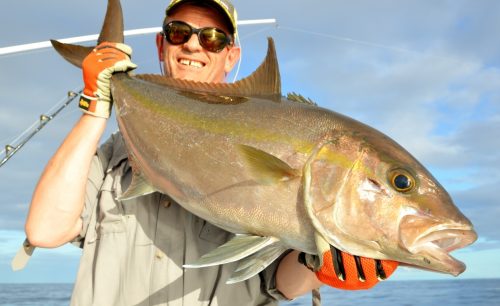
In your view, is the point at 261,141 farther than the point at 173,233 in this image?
No

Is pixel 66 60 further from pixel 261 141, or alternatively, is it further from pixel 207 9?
pixel 261 141

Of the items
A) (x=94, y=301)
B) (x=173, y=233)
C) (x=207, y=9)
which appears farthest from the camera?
(x=207, y=9)

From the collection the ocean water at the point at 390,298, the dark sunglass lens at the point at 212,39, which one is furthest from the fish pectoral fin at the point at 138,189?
the ocean water at the point at 390,298

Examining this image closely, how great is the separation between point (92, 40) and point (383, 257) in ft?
18.1

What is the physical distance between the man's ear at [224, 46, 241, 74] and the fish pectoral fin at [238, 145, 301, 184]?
4.84 ft

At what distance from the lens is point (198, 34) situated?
130 inches

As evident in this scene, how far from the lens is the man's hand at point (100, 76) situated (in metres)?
2.71

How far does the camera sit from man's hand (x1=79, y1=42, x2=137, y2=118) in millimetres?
2711

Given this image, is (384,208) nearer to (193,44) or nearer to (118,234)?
(118,234)

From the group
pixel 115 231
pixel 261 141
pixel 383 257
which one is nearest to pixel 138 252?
pixel 115 231

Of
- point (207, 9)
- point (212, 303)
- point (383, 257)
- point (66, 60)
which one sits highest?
point (207, 9)

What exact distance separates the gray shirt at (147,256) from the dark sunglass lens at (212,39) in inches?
42.0

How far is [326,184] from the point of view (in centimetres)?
209

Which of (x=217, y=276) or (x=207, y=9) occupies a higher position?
(x=207, y=9)
